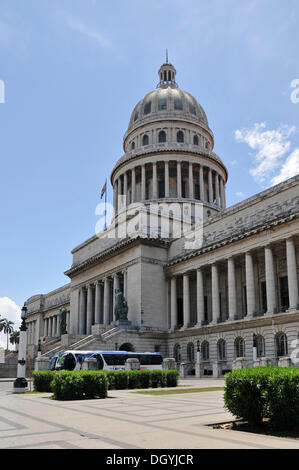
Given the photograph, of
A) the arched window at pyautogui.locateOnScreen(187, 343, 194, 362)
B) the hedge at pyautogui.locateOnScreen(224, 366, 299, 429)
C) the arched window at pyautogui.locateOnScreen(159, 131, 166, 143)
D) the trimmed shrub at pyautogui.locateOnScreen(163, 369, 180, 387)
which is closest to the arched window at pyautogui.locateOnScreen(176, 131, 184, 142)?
the arched window at pyautogui.locateOnScreen(159, 131, 166, 143)

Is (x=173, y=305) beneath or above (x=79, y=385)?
above

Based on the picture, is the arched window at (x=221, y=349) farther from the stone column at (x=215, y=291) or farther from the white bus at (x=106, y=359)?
the white bus at (x=106, y=359)

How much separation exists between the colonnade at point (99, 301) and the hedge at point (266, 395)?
45323mm

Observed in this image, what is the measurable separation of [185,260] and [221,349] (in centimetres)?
1149

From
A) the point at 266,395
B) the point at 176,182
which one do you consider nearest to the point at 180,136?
the point at 176,182

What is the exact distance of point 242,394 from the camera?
39.3 feet


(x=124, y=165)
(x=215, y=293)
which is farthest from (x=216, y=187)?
(x=215, y=293)

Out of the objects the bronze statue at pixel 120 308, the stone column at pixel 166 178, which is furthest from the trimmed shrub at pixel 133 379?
the stone column at pixel 166 178

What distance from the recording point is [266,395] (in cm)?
1131

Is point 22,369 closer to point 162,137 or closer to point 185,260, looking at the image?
point 185,260

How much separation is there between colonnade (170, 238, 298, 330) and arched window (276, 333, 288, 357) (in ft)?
7.20

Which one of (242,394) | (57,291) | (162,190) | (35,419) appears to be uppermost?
(162,190)
